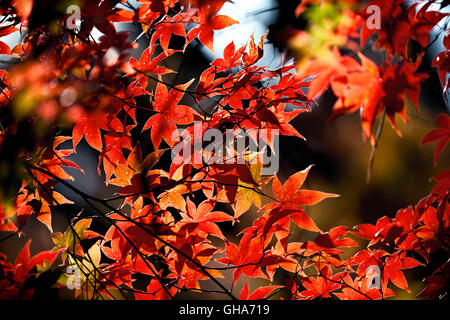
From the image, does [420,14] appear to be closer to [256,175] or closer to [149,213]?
[256,175]

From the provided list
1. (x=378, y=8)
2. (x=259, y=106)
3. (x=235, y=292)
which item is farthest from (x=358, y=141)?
(x=378, y=8)

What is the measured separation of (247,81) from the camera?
1.01 meters

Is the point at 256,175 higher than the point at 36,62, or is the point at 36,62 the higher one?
the point at 36,62

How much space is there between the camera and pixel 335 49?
0.65 metres

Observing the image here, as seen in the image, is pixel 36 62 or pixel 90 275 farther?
pixel 90 275

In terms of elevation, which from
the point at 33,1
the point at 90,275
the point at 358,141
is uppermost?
the point at 33,1

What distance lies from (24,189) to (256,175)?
75 cm

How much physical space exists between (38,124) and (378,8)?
0.81 m

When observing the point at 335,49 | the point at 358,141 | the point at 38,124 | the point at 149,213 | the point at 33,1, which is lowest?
the point at 358,141

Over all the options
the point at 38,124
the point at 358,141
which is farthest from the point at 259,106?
the point at 358,141

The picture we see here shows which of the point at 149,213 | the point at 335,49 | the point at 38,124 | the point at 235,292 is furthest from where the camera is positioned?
the point at 235,292

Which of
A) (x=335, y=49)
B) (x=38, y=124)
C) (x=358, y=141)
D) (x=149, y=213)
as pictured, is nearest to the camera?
(x=335, y=49)

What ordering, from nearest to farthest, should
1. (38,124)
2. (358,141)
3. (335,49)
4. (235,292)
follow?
(335,49)
(38,124)
(235,292)
(358,141)

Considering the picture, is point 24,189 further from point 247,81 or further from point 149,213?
point 247,81
